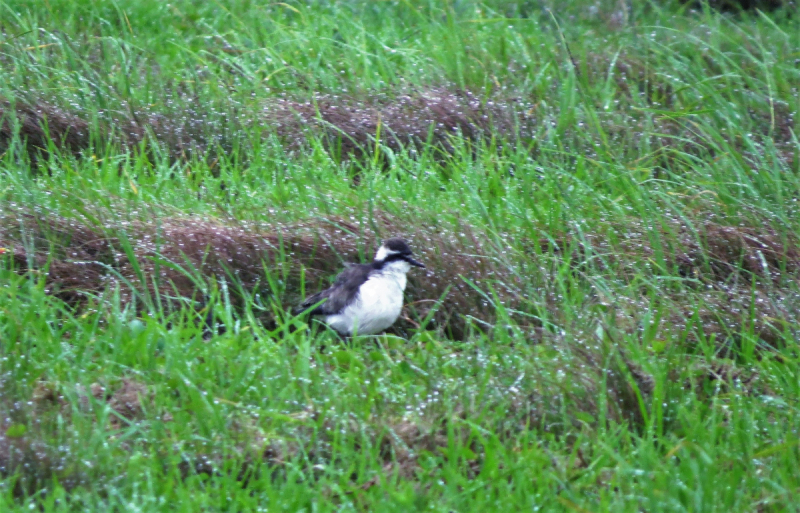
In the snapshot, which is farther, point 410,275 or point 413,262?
point 410,275

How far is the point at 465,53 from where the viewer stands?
6.71 m

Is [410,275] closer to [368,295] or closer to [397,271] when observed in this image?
[397,271]

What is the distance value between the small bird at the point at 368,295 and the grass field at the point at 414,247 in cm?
12

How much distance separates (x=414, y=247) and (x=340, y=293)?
20.3 inches

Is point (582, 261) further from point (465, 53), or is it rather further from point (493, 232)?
point (465, 53)

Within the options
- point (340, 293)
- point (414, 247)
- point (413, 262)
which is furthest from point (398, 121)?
point (340, 293)

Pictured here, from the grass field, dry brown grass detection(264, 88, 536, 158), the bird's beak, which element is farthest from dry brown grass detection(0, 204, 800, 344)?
dry brown grass detection(264, 88, 536, 158)

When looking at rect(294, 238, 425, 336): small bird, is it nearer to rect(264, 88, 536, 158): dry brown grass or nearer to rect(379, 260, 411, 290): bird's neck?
rect(379, 260, 411, 290): bird's neck

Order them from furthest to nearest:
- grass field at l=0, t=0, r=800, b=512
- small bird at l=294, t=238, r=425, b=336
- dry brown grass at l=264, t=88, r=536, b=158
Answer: dry brown grass at l=264, t=88, r=536, b=158 < small bird at l=294, t=238, r=425, b=336 < grass field at l=0, t=0, r=800, b=512

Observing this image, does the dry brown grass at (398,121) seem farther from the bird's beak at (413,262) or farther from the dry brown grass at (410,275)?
the bird's beak at (413,262)

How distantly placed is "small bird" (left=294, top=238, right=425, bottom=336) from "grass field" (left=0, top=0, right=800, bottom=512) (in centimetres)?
12

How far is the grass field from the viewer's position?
3.31 meters

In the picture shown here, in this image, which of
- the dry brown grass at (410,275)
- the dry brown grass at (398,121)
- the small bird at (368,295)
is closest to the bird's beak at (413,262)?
the small bird at (368,295)

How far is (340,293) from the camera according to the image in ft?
14.3
